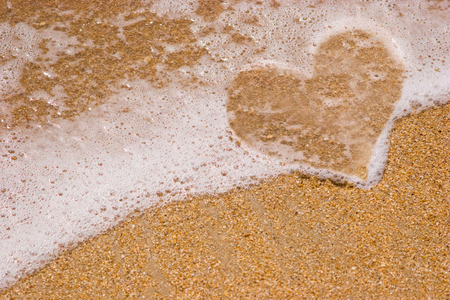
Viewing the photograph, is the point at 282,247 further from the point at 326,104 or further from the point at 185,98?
the point at 185,98

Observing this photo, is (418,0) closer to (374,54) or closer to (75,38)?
(374,54)

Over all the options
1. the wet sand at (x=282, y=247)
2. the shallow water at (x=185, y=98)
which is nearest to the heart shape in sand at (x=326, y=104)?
the shallow water at (x=185, y=98)

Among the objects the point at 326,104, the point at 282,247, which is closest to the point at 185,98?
the point at 326,104

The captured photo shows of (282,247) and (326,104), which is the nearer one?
(282,247)

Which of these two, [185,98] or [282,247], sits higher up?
[185,98]

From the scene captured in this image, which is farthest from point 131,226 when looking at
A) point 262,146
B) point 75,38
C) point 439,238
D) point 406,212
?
A: point 439,238

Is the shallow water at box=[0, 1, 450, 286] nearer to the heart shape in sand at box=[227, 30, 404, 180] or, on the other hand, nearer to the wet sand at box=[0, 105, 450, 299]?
the heart shape in sand at box=[227, 30, 404, 180]

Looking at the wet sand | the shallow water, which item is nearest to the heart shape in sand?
the shallow water
